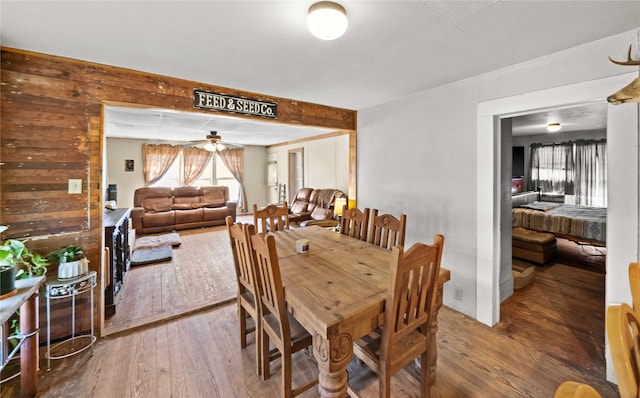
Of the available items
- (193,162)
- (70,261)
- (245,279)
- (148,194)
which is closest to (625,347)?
(245,279)

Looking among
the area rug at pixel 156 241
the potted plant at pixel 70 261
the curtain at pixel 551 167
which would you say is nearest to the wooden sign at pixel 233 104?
the potted plant at pixel 70 261

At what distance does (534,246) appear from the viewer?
397cm

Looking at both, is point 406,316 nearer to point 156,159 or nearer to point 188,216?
point 188,216

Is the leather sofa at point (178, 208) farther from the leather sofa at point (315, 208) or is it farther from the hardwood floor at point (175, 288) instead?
the leather sofa at point (315, 208)

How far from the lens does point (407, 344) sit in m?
1.51

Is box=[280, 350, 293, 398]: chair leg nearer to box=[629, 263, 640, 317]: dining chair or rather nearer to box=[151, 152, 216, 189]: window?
box=[629, 263, 640, 317]: dining chair

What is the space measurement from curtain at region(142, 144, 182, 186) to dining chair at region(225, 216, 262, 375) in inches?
259

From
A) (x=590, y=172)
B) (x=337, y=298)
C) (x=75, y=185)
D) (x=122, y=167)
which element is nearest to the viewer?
(x=337, y=298)

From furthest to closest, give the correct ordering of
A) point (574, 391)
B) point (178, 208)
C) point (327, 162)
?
1. point (178, 208)
2. point (327, 162)
3. point (574, 391)

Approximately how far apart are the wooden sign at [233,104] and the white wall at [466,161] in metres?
1.47

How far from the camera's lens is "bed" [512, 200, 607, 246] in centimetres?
398

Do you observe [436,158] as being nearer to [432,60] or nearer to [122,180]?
[432,60]

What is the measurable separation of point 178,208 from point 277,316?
243 inches

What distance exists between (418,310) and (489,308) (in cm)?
146
